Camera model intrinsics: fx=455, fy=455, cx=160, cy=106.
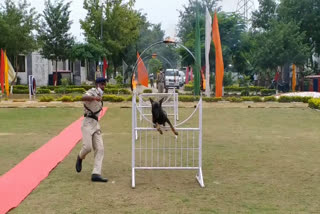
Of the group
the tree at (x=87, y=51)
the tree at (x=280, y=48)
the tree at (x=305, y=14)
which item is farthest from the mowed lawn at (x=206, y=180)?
the tree at (x=305, y=14)

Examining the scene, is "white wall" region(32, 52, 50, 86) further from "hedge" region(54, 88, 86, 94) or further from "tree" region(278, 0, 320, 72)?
"tree" region(278, 0, 320, 72)

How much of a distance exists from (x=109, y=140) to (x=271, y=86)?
94.1ft

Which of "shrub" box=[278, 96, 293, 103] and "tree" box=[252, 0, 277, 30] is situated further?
"tree" box=[252, 0, 277, 30]

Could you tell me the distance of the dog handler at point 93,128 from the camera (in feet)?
21.8

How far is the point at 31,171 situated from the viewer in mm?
7266

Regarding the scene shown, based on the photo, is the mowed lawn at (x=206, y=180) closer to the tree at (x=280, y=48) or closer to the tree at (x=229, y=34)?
the tree at (x=229, y=34)

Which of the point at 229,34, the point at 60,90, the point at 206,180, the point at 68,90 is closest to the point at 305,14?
the point at 229,34

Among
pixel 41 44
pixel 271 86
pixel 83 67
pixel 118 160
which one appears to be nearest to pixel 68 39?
pixel 41 44

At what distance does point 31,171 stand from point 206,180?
278 centimetres

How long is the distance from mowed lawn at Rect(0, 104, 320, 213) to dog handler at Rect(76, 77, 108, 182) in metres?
0.29

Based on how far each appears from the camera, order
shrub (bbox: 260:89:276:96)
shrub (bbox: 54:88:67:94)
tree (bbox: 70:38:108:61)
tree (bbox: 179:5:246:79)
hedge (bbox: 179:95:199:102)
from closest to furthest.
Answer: hedge (bbox: 179:95:199:102) → shrub (bbox: 260:89:276:96) → shrub (bbox: 54:88:67:94) → tree (bbox: 179:5:246:79) → tree (bbox: 70:38:108:61)

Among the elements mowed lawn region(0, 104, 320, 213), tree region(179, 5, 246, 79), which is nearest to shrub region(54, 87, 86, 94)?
tree region(179, 5, 246, 79)

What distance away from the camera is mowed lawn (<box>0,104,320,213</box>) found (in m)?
5.41

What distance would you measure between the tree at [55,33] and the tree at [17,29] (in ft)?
4.04
